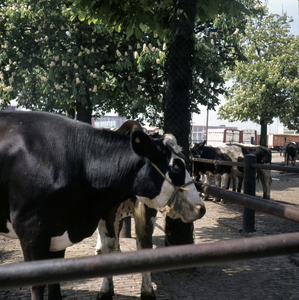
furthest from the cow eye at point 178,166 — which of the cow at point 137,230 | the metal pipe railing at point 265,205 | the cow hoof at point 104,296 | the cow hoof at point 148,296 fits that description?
the cow hoof at point 104,296

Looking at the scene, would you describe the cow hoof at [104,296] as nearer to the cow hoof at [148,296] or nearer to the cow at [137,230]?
the cow at [137,230]

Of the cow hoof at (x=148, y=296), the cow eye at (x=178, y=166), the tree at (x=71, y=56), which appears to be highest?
the tree at (x=71, y=56)

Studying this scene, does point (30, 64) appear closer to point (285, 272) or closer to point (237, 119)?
point (285, 272)

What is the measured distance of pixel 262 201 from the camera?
83.0 inches

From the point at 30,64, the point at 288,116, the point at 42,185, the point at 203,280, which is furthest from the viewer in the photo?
the point at 288,116

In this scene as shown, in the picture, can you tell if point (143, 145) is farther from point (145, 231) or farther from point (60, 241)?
point (145, 231)

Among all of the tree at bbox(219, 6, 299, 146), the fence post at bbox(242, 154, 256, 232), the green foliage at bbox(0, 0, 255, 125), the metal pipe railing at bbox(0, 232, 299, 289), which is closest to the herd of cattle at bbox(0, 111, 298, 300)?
the metal pipe railing at bbox(0, 232, 299, 289)

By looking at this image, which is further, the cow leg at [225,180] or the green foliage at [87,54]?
the green foliage at [87,54]

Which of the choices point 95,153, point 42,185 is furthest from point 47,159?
point 95,153

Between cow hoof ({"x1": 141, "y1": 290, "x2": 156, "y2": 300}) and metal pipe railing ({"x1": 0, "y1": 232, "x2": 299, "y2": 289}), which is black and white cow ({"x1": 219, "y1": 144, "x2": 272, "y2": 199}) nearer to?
cow hoof ({"x1": 141, "y1": 290, "x2": 156, "y2": 300})

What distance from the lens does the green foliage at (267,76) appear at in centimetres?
2634

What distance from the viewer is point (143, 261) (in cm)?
94

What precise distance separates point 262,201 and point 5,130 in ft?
6.22

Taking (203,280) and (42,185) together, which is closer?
(42,185)
